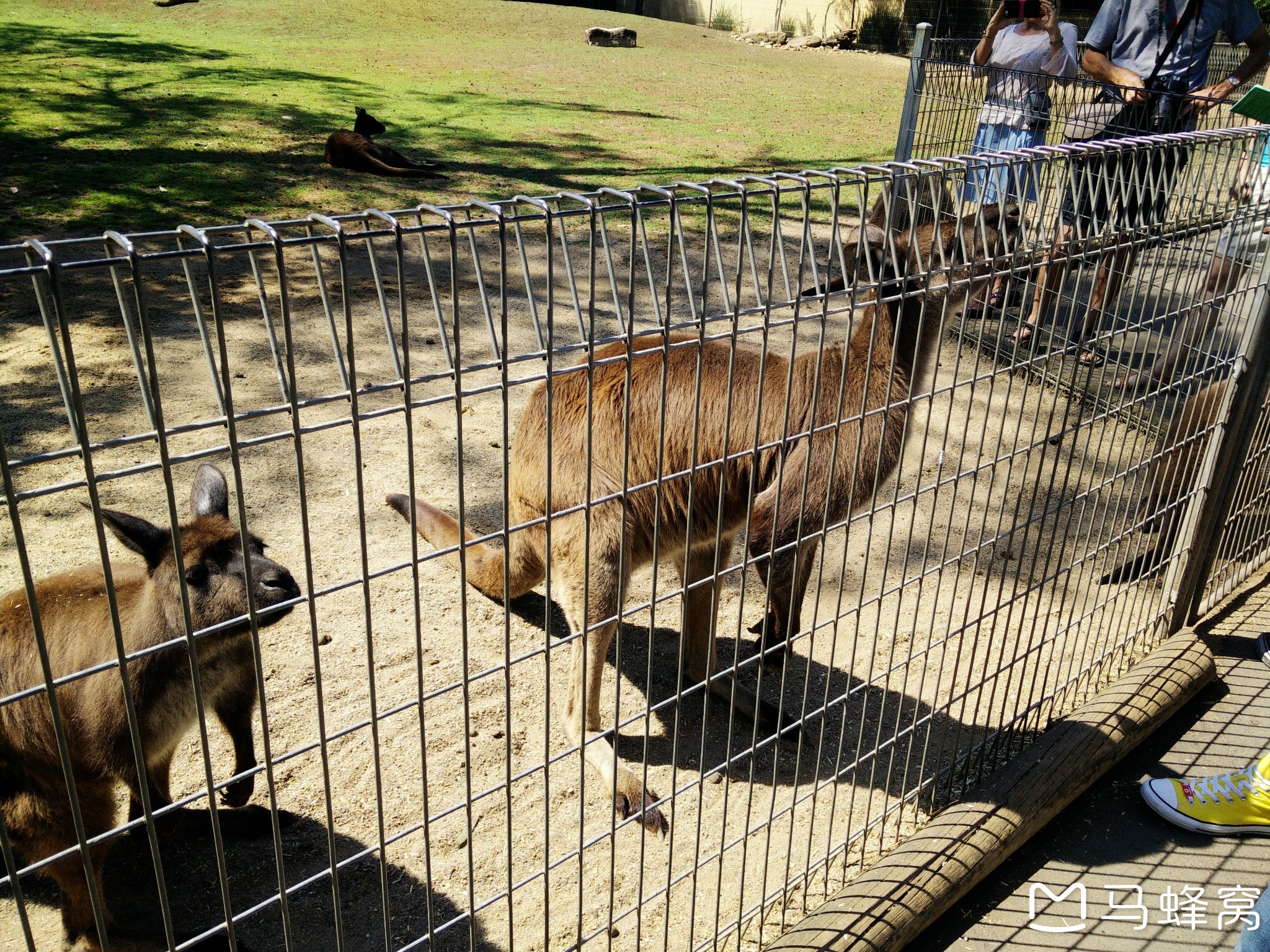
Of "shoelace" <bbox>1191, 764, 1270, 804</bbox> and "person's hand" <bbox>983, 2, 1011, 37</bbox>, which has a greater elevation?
"person's hand" <bbox>983, 2, 1011, 37</bbox>

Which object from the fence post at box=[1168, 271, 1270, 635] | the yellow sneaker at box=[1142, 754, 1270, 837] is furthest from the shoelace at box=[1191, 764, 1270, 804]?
the fence post at box=[1168, 271, 1270, 635]

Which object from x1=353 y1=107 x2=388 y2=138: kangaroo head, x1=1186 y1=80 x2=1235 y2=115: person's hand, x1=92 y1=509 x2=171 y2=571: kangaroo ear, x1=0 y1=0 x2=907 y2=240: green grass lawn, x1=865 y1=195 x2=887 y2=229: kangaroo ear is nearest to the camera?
x1=92 y1=509 x2=171 y2=571: kangaroo ear

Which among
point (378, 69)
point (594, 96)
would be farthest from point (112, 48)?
point (594, 96)

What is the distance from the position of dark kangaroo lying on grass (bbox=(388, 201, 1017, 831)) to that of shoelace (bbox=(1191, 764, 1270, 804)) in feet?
3.85

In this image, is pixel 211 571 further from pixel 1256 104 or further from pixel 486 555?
pixel 1256 104

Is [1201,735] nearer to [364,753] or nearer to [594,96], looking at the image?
[364,753]

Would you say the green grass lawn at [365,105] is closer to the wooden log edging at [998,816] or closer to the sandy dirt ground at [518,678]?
the sandy dirt ground at [518,678]

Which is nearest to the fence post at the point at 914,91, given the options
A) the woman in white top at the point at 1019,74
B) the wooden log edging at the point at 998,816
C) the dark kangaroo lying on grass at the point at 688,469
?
the woman in white top at the point at 1019,74

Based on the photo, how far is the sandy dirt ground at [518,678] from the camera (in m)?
2.22

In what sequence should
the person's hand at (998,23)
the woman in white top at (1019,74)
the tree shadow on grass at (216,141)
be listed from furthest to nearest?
the tree shadow on grass at (216,141) < the person's hand at (998,23) < the woman in white top at (1019,74)

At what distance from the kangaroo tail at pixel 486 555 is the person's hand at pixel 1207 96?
3162mm

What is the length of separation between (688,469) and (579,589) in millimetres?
430

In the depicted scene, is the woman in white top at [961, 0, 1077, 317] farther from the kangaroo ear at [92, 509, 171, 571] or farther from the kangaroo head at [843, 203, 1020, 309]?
the kangaroo ear at [92, 509, 171, 571]

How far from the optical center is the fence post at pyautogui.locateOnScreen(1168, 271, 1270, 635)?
3.09 m
